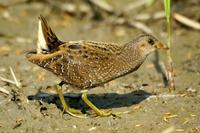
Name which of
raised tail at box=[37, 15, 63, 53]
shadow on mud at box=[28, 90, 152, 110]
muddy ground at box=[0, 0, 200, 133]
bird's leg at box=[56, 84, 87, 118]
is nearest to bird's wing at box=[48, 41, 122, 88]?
raised tail at box=[37, 15, 63, 53]

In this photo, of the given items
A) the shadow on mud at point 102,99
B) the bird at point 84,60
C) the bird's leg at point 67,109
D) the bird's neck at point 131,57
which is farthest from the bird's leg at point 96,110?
the bird's neck at point 131,57

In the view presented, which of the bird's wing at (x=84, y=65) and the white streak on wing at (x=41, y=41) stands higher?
the white streak on wing at (x=41, y=41)

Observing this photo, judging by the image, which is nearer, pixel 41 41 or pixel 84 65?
pixel 84 65

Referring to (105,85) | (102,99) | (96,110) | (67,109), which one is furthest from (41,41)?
(105,85)

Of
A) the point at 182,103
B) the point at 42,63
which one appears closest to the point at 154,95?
the point at 182,103

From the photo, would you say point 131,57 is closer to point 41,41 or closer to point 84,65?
point 84,65

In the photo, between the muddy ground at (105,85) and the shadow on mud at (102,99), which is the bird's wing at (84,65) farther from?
the shadow on mud at (102,99)

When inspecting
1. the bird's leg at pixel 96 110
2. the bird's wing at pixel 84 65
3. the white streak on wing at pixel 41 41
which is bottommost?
the bird's leg at pixel 96 110

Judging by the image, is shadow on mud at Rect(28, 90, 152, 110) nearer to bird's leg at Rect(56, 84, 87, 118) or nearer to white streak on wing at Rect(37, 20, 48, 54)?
bird's leg at Rect(56, 84, 87, 118)
